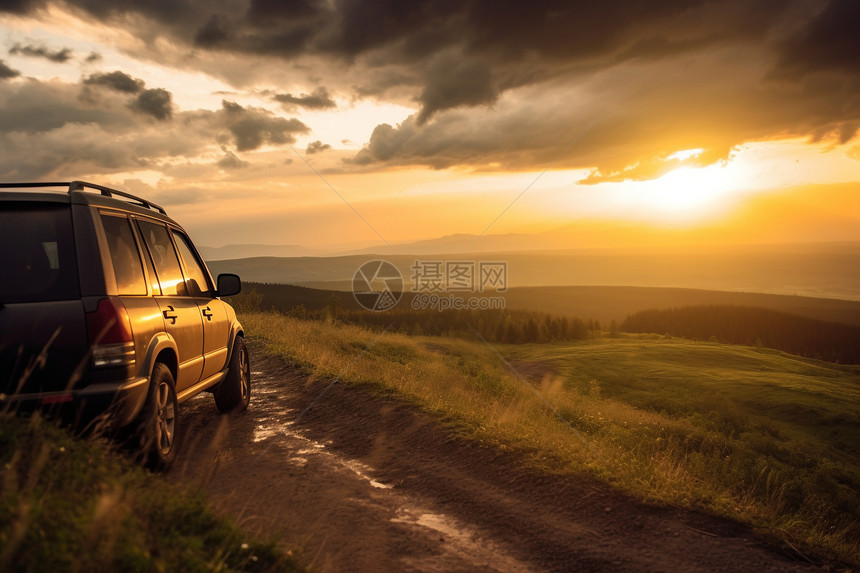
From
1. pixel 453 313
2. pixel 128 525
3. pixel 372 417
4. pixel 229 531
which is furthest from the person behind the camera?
pixel 453 313

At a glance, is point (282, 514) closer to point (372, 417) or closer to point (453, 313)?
point (372, 417)

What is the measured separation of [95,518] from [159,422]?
2.56 m

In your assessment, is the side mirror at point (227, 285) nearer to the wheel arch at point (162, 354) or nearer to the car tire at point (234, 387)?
the car tire at point (234, 387)

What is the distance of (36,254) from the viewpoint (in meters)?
4.71

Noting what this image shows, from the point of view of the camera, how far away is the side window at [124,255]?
5.19 m

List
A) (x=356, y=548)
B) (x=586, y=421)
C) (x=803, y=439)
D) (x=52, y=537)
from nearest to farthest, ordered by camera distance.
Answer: (x=52, y=537) < (x=356, y=548) < (x=586, y=421) < (x=803, y=439)

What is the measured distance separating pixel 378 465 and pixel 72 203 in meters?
4.33

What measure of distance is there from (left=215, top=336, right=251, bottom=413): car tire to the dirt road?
67cm

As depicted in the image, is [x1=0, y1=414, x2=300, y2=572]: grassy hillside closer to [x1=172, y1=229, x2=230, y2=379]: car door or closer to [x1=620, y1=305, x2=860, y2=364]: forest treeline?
[x1=172, y1=229, x2=230, y2=379]: car door

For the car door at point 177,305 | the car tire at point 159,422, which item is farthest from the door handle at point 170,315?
the car tire at point 159,422

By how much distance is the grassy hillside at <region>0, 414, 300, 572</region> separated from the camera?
2.85 metres

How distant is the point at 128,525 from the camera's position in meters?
3.29

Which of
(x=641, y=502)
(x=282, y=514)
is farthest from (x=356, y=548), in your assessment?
(x=641, y=502)

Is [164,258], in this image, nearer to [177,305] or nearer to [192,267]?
[177,305]
